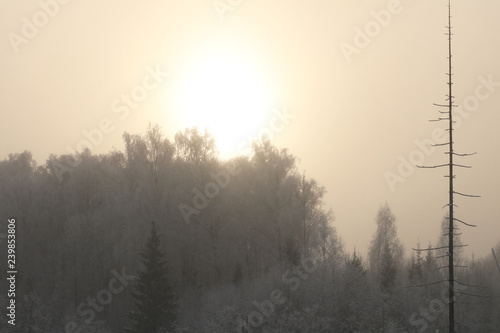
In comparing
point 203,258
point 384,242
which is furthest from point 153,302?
point 384,242

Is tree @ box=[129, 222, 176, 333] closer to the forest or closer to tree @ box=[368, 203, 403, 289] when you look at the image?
the forest

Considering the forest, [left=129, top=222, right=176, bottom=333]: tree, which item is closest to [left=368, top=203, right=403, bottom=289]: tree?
the forest

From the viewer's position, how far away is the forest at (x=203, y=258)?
158 feet

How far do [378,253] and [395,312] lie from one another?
65.4 feet

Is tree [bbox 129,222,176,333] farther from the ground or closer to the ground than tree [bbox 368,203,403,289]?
closer to the ground

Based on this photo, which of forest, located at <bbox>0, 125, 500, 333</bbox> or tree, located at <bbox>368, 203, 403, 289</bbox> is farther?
tree, located at <bbox>368, 203, 403, 289</bbox>

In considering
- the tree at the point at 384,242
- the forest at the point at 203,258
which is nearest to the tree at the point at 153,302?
the forest at the point at 203,258

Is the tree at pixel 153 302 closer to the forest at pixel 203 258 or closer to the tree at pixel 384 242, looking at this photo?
the forest at pixel 203 258

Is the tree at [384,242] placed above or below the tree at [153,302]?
above

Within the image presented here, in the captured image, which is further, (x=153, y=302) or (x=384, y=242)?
(x=384, y=242)

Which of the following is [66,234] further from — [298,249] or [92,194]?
[298,249]

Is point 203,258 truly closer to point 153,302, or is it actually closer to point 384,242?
point 153,302

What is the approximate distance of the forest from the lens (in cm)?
4803

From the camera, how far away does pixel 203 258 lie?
5700cm
